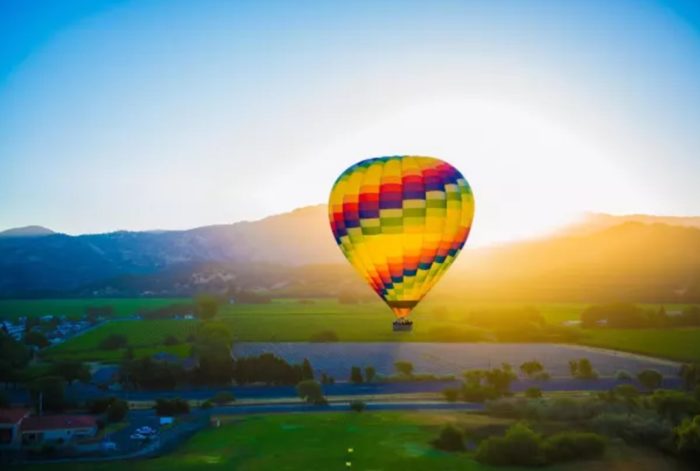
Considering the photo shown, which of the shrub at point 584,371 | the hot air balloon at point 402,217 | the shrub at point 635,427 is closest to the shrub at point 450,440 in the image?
the shrub at point 635,427

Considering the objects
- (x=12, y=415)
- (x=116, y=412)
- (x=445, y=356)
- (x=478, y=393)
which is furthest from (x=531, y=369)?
(x=12, y=415)

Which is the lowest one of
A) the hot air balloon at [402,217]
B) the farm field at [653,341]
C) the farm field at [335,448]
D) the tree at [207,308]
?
the farm field at [335,448]

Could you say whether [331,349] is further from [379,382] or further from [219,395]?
[219,395]

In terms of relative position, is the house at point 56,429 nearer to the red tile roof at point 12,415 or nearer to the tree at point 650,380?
the red tile roof at point 12,415

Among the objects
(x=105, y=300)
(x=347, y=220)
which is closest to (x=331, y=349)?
(x=347, y=220)

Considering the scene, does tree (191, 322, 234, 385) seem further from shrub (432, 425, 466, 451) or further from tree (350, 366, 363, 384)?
shrub (432, 425, 466, 451)
